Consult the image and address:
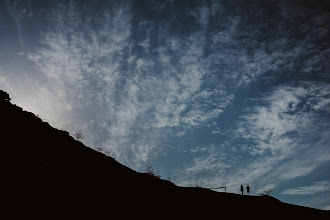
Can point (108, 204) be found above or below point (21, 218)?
above

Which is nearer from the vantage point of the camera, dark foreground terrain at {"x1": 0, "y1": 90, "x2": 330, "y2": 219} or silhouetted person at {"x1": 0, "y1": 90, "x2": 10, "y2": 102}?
dark foreground terrain at {"x1": 0, "y1": 90, "x2": 330, "y2": 219}

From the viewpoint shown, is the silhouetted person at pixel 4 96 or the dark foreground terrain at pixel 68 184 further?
the silhouetted person at pixel 4 96

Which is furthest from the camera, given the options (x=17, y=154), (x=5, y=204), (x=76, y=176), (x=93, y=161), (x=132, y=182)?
(x=132, y=182)

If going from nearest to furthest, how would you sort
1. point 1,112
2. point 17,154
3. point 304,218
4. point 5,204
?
point 5,204
point 17,154
point 1,112
point 304,218

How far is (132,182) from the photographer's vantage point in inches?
222

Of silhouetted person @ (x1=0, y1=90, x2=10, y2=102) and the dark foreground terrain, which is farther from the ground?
silhouetted person @ (x1=0, y1=90, x2=10, y2=102)

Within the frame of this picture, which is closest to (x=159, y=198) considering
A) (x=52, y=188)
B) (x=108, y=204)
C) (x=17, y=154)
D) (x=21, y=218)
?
(x=108, y=204)

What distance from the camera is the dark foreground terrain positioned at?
3.87 m

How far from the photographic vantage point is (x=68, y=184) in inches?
175

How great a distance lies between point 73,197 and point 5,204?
126cm

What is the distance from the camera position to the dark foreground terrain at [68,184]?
3.87 m

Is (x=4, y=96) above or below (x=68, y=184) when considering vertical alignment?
above

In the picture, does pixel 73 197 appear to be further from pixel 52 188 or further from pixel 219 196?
pixel 219 196

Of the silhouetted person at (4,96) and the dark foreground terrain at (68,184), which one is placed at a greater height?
the silhouetted person at (4,96)
